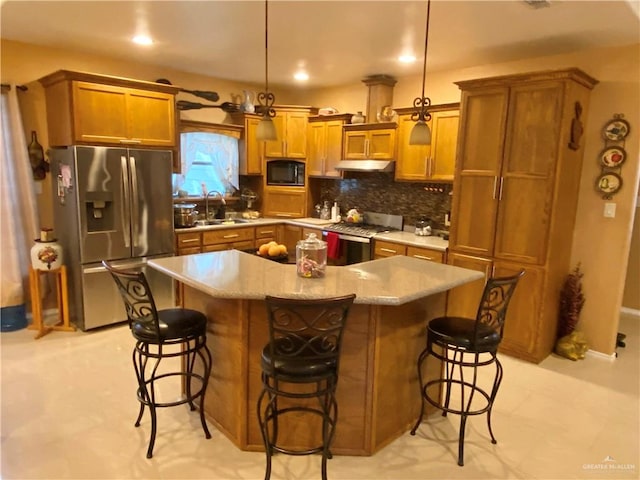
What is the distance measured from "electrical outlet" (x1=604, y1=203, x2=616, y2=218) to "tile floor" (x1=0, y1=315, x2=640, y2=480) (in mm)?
1305

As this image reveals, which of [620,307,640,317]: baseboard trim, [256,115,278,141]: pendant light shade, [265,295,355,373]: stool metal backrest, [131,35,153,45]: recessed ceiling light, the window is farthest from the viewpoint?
the window

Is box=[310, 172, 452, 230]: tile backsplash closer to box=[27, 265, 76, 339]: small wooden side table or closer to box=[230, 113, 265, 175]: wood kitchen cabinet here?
box=[230, 113, 265, 175]: wood kitchen cabinet

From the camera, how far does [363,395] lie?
94.2 inches

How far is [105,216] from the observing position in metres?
4.04

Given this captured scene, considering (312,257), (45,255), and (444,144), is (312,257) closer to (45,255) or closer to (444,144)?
(444,144)

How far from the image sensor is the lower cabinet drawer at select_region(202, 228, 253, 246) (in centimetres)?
483

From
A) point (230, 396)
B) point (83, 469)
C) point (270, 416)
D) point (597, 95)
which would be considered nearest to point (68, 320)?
point (83, 469)

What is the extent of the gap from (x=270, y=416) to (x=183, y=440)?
698mm

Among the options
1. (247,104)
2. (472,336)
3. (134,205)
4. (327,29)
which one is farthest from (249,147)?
(472,336)

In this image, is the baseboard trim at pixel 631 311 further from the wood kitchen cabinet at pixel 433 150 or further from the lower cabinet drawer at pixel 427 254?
the wood kitchen cabinet at pixel 433 150

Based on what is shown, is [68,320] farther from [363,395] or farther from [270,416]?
[363,395]

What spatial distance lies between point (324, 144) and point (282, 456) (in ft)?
12.7

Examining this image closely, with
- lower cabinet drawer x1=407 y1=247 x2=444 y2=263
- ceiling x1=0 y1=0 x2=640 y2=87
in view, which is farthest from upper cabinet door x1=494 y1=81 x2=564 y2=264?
lower cabinet drawer x1=407 y1=247 x2=444 y2=263

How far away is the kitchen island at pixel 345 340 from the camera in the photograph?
2.27m
